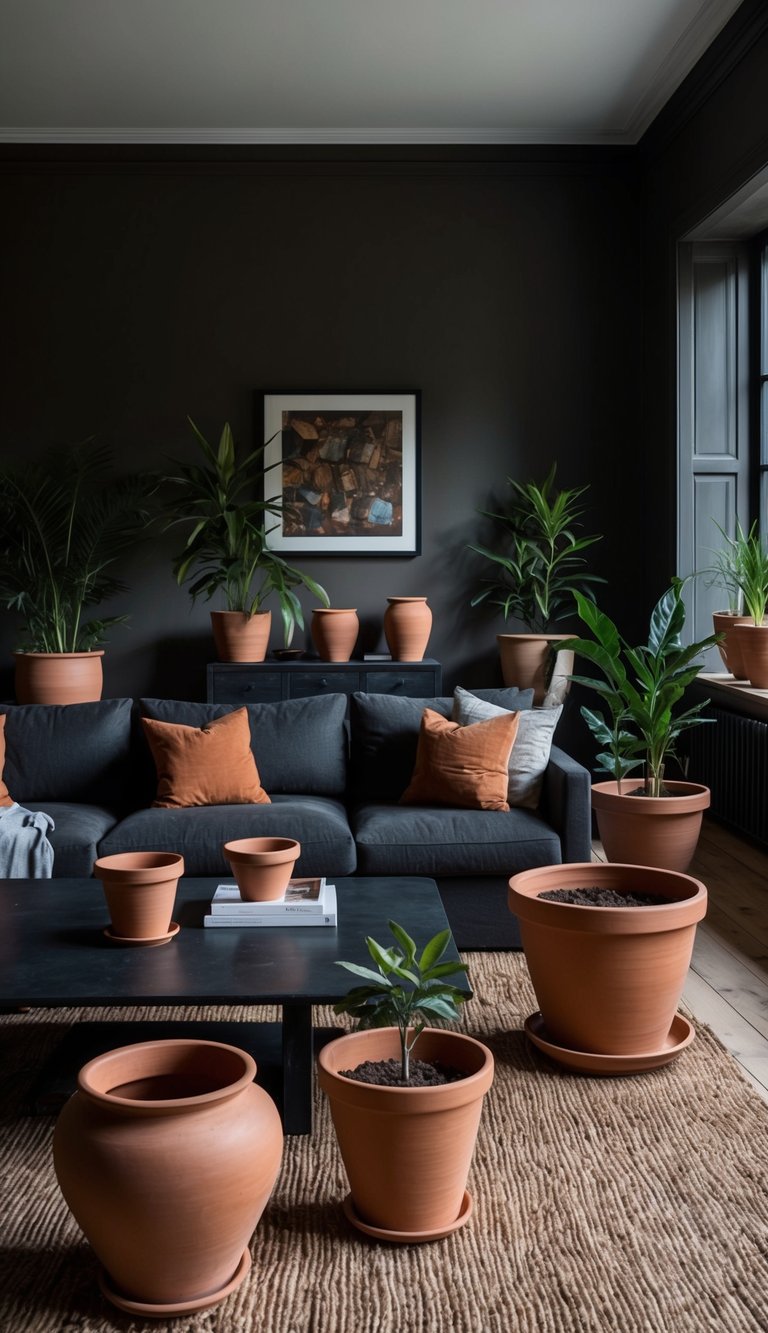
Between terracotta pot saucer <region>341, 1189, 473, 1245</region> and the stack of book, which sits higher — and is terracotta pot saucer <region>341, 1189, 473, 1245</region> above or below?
below

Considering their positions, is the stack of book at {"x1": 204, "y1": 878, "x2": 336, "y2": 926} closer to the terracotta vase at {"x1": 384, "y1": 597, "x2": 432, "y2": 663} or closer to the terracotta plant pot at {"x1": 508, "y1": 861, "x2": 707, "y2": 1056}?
the terracotta plant pot at {"x1": 508, "y1": 861, "x2": 707, "y2": 1056}

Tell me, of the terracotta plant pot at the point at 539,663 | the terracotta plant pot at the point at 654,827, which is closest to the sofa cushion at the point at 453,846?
the terracotta plant pot at the point at 654,827

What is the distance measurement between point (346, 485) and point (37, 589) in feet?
5.10

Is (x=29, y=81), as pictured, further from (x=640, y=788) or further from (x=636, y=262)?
(x=640, y=788)

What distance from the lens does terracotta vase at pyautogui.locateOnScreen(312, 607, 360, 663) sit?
17.6 feet

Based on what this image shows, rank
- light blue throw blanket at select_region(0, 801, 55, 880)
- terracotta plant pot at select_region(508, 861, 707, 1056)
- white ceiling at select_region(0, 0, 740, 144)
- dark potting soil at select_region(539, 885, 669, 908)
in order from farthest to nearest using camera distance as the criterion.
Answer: white ceiling at select_region(0, 0, 740, 144), light blue throw blanket at select_region(0, 801, 55, 880), dark potting soil at select_region(539, 885, 669, 908), terracotta plant pot at select_region(508, 861, 707, 1056)

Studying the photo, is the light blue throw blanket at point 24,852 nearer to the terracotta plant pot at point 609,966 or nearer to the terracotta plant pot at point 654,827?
the terracotta plant pot at point 609,966

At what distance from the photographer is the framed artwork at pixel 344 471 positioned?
222 inches

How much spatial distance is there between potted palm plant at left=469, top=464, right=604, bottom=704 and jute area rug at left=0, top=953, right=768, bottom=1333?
286 centimetres

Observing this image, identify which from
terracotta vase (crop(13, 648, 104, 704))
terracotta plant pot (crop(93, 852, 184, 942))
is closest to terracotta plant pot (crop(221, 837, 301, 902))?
terracotta plant pot (crop(93, 852, 184, 942))

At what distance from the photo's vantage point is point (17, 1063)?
9.02 feet

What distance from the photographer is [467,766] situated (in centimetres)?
384

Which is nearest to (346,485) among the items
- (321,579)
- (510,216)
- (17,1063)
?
(321,579)

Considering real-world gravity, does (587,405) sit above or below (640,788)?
above
